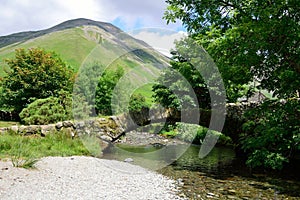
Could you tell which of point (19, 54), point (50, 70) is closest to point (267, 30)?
point (50, 70)

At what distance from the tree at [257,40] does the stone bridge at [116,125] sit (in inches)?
228

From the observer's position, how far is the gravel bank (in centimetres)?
572

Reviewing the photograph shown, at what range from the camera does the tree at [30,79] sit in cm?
1697

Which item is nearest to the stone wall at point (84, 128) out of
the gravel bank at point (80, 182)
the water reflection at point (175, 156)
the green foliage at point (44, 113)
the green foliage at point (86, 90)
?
the water reflection at point (175, 156)

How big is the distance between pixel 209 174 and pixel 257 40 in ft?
14.3

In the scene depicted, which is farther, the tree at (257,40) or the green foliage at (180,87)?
the green foliage at (180,87)

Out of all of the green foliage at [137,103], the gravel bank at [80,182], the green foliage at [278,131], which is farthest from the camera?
the green foliage at [137,103]

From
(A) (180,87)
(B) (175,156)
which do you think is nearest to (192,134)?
(A) (180,87)

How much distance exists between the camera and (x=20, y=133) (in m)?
11.7

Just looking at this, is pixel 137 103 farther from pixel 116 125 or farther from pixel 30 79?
pixel 30 79

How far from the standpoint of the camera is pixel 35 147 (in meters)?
10.1

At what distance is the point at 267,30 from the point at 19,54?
51.5ft

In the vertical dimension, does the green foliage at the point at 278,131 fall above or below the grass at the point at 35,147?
above

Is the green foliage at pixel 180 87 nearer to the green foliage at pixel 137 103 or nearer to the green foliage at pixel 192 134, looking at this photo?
the green foliage at pixel 137 103
